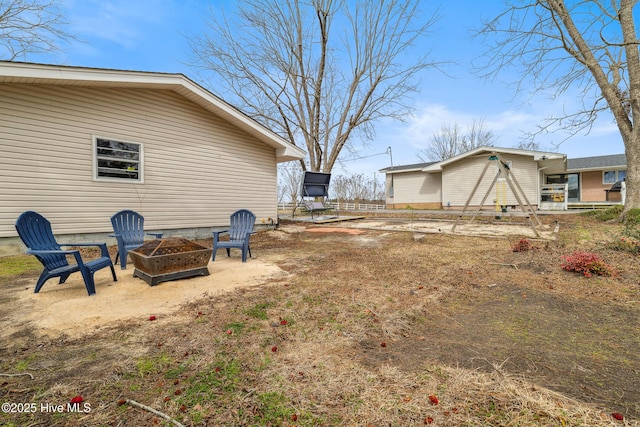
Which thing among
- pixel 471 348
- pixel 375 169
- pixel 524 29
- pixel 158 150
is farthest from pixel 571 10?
pixel 375 169

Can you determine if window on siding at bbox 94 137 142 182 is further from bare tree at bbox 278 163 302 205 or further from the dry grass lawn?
bare tree at bbox 278 163 302 205

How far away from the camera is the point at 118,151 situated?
7.11m

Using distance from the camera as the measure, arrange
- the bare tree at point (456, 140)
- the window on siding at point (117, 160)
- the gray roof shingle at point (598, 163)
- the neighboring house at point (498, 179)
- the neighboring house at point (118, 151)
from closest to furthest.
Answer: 1. the neighboring house at point (118, 151)
2. the window on siding at point (117, 160)
3. the neighboring house at point (498, 179)
4. the gray roof shingle at point (598, 163)
5. the bare tree at point (456, 140)

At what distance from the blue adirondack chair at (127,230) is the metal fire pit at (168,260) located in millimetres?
830

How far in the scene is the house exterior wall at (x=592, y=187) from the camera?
70.0 ft

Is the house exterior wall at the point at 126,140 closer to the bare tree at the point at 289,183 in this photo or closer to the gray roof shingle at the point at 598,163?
the bare tree at the point at 289,183

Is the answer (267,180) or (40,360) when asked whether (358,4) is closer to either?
(267,180)

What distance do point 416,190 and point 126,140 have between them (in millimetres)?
19793

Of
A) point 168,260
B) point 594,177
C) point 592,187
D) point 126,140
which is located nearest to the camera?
point 168,260

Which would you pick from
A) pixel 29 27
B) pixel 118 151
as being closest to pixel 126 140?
pixel 118 151

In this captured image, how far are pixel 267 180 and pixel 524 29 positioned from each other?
1040cm

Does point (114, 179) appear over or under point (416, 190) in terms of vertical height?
under

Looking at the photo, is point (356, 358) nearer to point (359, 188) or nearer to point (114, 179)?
point (114, 179)

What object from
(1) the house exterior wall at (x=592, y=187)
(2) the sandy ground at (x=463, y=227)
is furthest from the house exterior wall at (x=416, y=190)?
(1) the house exterior wall at (x=592, y=187)
